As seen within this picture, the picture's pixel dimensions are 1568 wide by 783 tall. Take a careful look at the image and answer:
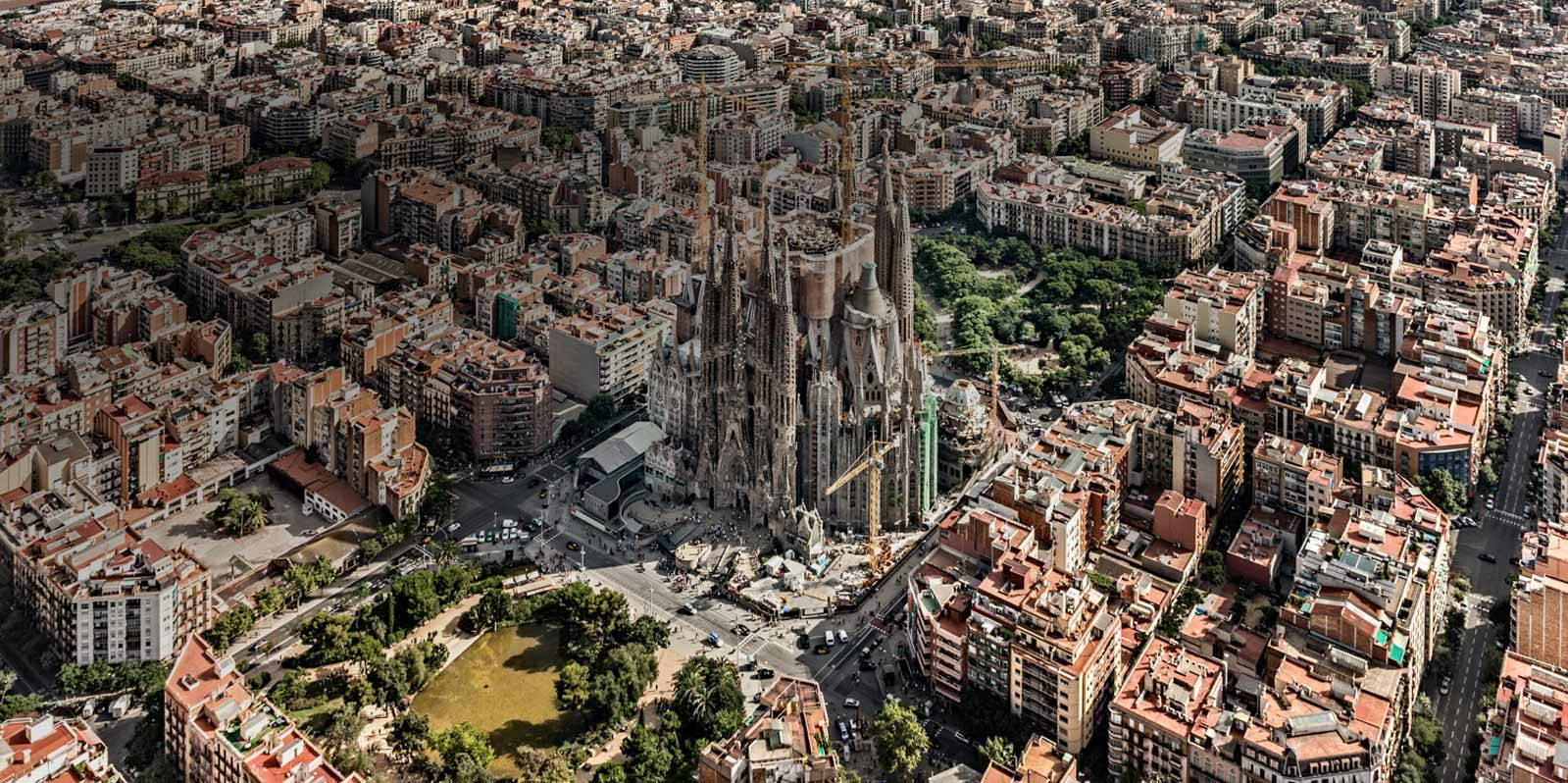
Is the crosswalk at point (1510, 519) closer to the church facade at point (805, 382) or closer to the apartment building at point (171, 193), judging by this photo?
the church facade at point (805, 382)

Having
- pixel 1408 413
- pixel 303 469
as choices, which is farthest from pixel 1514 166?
pixel 303 469

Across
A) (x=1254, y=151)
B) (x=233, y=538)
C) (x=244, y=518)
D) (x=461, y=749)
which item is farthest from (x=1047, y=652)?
(x=1254, y=151)

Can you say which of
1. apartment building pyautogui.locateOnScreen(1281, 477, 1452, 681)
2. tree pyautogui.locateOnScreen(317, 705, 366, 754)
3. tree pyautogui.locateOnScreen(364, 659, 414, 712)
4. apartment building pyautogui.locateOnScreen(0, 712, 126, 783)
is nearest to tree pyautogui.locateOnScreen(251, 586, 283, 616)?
tree pyautogui.locateOnScreen(364, 659, 414, 712)

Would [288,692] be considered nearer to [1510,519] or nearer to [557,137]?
[1510,519]


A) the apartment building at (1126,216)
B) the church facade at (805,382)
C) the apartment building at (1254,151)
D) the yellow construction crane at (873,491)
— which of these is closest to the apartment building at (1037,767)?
the yellow construction crane at (873,491)

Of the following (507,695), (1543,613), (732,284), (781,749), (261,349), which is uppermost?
(732,284)

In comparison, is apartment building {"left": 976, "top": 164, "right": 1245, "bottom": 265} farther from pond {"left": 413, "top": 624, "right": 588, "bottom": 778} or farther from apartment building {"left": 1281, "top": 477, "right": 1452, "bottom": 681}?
pond {"left": 413, "top": 624, "right": 588, "bottom": 778}
